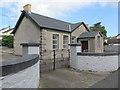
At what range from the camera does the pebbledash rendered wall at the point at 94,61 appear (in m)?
7.68

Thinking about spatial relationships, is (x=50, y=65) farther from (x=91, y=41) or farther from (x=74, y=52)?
(x=91, y=41)

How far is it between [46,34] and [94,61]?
20.9ft

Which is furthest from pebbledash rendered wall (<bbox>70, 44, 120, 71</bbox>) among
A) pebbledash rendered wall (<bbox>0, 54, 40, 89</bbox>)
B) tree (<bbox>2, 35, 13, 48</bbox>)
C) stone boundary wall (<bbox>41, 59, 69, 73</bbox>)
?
tree (<bbox>2, 35, 13, 48</bbox>)

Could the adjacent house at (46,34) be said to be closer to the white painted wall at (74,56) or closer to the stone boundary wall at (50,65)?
the stone boundary wall at (50,65)

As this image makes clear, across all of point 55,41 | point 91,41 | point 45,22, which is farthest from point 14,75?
point 91,41

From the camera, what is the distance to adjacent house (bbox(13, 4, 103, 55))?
12016 millimetres

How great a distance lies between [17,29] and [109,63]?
12.7 meters

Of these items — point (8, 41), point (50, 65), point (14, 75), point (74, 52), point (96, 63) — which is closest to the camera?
point (14, 75)

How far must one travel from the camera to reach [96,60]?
7684 millimetres

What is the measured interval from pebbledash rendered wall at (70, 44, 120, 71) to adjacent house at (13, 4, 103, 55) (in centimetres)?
475

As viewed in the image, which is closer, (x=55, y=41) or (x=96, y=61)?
(x=96, y=61)

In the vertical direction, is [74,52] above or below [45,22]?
below

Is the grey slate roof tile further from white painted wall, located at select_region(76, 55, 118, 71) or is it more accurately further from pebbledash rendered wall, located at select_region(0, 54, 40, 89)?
pebbledash rendered wall, located at select_region(0, 54, 40, 89)

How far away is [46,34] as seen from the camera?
39.5 ft
